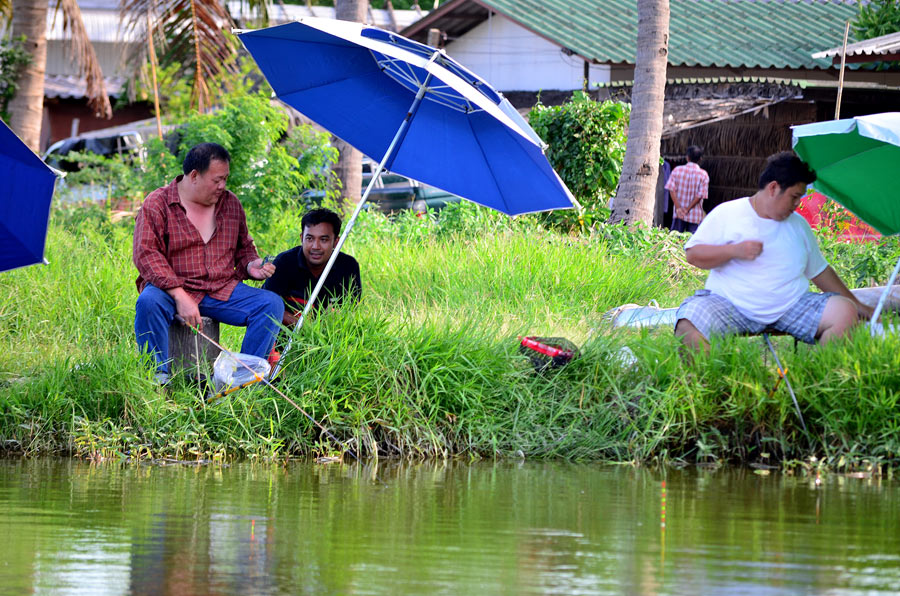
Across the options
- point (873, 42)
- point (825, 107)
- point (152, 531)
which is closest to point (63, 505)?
point (152, 531)

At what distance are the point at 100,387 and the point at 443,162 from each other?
2673 millimetres

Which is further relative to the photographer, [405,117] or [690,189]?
[690,189]

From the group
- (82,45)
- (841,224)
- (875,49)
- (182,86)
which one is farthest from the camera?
(182,86)

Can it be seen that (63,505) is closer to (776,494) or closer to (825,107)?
(776,494)

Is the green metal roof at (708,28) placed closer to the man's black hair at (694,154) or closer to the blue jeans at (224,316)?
the man's black hair at (694,154)

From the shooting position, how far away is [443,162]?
8.23m

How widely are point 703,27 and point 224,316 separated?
15.3m

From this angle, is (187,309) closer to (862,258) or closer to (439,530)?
(439,530)

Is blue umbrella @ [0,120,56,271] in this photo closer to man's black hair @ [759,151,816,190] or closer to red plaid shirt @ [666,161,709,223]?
man's black hair @ [759,151,816,190]

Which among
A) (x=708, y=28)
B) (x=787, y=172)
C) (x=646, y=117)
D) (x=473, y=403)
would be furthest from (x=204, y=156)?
(x=708, y=28)

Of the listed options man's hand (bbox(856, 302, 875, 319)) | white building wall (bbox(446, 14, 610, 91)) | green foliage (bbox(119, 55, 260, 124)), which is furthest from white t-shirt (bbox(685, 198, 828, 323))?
white building wall (bbox(446, 14, 610, 91))

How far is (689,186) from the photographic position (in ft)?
53.2

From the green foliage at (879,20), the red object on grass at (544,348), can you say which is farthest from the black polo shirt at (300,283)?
the green foliage at (879,20)

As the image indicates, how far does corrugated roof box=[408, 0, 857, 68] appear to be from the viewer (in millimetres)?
19469
